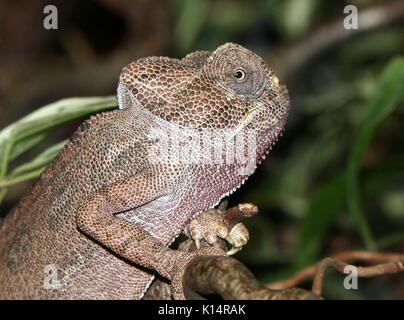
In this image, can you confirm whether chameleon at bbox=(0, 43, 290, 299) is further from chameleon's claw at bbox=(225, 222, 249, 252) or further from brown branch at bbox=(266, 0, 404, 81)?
brown branch at bbox=(266, 0, 404, 81)

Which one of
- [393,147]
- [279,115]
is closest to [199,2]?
[393,147]

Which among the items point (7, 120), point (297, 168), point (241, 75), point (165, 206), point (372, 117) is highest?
point (241, 75)

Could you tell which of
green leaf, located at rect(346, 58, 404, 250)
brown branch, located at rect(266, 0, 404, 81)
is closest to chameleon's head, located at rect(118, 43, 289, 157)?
green leaf, located at rect(346, 58, 404, 250)

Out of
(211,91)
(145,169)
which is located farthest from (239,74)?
(145,169)

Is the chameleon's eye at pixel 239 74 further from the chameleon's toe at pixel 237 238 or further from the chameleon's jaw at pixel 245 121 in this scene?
the chameleon's toe at pixel 237 238

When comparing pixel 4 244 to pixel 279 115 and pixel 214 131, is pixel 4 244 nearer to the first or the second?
pixel 214 131

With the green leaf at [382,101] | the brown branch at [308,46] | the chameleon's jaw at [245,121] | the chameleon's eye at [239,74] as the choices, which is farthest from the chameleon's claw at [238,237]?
the brown branch at [308,46]
